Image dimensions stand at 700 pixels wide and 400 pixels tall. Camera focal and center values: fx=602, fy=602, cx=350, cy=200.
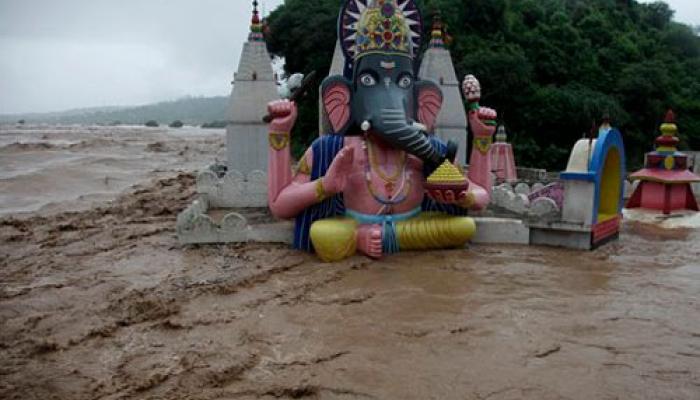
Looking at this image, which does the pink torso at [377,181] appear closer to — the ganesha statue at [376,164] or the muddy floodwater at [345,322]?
the ganesha statue at [376,164]

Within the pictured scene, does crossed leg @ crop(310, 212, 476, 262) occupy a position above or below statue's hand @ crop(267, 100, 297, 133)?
below

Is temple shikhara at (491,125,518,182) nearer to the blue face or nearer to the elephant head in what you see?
the elephant head

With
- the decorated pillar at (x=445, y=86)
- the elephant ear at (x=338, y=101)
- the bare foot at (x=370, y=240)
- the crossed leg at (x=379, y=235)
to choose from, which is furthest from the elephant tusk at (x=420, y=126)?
the decorated pillar at (x=445, y=86)

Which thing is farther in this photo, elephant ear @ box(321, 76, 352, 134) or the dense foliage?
the dense foliage

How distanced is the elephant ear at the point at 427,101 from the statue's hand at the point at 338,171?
1274 mm

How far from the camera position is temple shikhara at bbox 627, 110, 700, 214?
1029 centimetres

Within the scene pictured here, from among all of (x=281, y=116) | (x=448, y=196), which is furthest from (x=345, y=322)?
(x=281, y=116)

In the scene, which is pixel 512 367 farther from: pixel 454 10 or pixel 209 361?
pixel 454 10

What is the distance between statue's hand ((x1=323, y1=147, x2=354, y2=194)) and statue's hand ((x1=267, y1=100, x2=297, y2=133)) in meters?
0.68

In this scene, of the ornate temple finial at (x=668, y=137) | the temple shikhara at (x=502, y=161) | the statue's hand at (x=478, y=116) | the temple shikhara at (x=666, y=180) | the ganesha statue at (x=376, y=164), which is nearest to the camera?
the ganesha statue at (x=376, y=164)

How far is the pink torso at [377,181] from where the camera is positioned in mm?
6621

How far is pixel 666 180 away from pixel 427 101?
5.46m

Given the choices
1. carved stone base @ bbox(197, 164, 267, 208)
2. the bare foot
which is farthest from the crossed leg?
carved stone base @ bbox(197, 164, 267, 208)

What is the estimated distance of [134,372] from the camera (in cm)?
387
